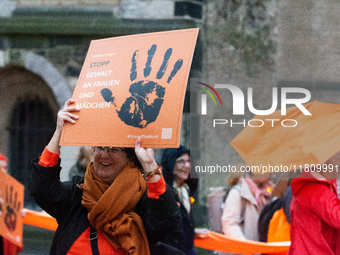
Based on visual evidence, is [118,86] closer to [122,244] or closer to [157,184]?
[157,184]

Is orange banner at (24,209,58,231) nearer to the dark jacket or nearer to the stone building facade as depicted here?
the dark jacket

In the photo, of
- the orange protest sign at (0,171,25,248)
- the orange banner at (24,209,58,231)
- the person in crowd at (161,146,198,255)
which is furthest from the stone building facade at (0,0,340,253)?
the orange protest sign at (0,171,25,248)

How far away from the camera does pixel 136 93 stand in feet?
7.28

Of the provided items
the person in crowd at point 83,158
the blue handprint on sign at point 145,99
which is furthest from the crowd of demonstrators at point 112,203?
the person in crowd at point 83,158

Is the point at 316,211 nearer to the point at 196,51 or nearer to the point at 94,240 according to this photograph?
the point at 94,240

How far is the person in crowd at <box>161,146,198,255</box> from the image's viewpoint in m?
3.71

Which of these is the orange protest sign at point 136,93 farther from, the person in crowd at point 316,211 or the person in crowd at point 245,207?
the person in crowd at point 245,207

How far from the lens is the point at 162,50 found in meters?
2.25

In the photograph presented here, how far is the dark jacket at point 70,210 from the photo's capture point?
85.5 inches

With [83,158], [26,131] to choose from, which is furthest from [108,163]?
[26,131]

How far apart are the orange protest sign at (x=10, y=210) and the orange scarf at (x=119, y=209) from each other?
1.22 metres

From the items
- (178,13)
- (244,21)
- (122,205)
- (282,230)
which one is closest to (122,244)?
(122,205)

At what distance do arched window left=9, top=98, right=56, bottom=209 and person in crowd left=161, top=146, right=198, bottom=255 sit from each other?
3.84m

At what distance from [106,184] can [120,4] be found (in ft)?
18.2
